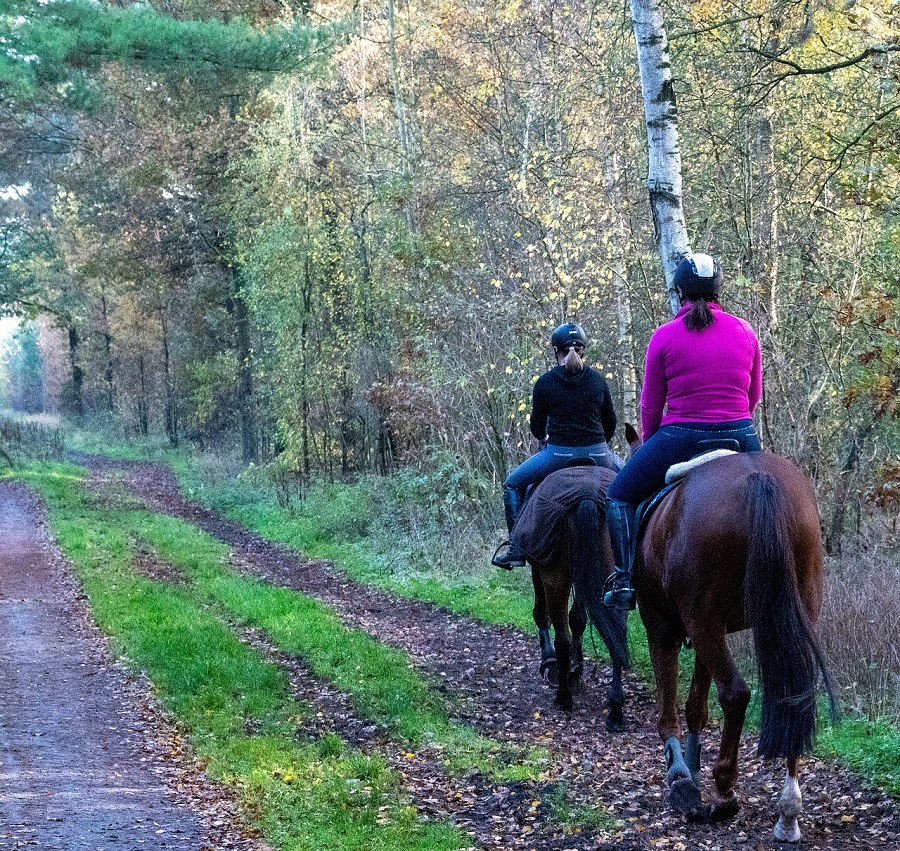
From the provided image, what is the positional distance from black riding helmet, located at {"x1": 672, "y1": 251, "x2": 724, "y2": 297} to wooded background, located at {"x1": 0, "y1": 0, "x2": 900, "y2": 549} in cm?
320

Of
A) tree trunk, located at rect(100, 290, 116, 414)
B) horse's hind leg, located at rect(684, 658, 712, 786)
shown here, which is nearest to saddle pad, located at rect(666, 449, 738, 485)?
horse's hind leg, located at rect(684, 658, 712, 786)

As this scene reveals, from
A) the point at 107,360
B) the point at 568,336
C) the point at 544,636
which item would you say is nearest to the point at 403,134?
the point at 568,336

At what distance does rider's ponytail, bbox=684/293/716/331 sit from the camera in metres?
5.86

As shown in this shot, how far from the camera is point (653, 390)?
6.07m

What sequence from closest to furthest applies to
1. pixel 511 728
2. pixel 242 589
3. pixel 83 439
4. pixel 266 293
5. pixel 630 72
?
pixel 511 728, pixel 630 72, pixel 242 589, pixel 266 293, pixel 83 439

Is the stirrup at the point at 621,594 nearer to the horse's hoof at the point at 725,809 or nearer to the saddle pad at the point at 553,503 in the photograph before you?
the horse's hoof at the point at 725,809

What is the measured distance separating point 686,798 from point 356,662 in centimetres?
471

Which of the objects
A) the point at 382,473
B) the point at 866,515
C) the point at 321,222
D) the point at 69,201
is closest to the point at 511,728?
the point at 866,515

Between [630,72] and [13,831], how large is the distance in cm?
1071

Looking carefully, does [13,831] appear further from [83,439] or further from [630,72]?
[83,439]

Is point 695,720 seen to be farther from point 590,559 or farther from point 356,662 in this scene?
point 356,662

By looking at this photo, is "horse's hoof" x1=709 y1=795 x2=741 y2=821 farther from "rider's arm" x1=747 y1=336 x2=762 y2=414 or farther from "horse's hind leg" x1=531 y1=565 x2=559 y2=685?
"horse's hind leg" x1=531 y1=565 x2=559 y2=685

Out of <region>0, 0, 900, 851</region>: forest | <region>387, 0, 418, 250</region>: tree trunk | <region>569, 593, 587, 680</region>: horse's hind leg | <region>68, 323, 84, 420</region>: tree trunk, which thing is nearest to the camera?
<region>0, 0, 900, 851</region>: forest

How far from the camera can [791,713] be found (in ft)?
16.5
